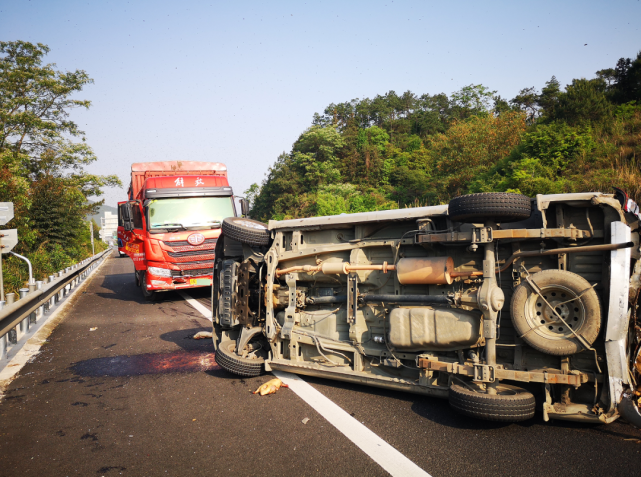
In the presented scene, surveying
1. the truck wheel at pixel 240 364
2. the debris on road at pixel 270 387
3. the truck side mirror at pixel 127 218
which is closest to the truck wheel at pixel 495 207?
the debris on road at pixel 270 387

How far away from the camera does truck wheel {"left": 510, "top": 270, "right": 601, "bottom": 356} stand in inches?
143

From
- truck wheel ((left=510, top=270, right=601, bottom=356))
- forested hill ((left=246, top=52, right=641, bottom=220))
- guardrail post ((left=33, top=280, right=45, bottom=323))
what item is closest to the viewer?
truck wheel ((left=510, top=270, right=601, bottom=356))

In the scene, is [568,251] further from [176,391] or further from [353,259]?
[176,391]

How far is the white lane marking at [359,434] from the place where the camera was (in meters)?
3.14

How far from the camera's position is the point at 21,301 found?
6148mm

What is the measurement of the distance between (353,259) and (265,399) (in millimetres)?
1724

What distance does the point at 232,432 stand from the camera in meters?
3.84

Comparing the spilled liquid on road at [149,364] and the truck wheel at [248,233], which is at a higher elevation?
the truck wheel at [248,233]

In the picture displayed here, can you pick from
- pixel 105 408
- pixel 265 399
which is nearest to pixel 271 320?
pixel 265 399

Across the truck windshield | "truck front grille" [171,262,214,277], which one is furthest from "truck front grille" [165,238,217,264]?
the truck windshield

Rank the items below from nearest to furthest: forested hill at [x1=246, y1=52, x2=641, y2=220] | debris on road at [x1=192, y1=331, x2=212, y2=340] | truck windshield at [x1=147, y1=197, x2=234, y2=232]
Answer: debris on road at [x1=192, y1=331, x2=212, y2=340] < truck windshield at [x1=147, y1=197, x2=234, y2=232] < forested hill at [x1=246, y1=52, x2=641, y2=220]

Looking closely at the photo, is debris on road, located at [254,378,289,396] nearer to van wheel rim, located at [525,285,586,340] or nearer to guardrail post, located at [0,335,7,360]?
van wheel rim, located at [525,285,586,340]

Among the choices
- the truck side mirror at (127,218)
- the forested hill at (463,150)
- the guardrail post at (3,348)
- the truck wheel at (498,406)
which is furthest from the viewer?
the forested hill at (463,150)

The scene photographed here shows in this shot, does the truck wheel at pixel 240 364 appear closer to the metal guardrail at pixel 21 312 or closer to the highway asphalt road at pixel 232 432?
the highway asphalt road at pixel 232 432
